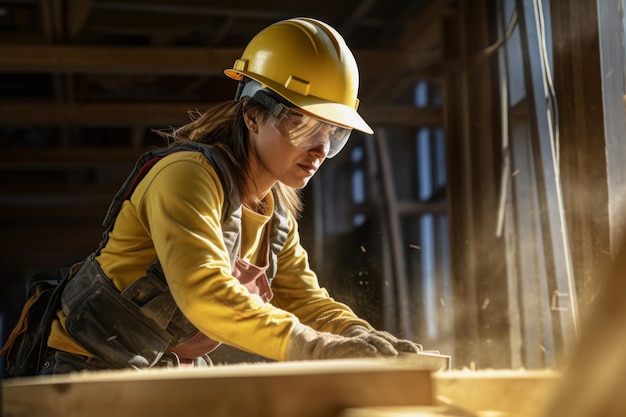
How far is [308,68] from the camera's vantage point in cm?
270

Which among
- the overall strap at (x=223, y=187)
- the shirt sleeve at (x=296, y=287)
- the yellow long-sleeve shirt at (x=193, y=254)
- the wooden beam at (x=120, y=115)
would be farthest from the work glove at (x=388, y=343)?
the wooden beam at (x=120, y=115)

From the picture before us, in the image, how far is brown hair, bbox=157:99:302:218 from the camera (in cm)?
256

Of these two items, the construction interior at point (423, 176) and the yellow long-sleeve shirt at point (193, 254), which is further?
the yellow long-sleeve shirt at point (193, 254)

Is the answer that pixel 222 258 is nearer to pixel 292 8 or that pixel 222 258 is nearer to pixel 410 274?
pixel 292 8

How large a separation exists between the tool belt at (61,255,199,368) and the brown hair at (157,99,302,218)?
16.2 inches

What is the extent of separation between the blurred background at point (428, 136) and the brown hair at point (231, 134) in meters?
1.00

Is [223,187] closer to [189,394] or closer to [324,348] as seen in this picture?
[324,348]

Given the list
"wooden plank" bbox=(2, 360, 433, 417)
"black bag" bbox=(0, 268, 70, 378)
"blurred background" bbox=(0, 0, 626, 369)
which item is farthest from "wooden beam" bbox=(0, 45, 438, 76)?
"wooden plank" bbox=(2, 360, 433, 417)

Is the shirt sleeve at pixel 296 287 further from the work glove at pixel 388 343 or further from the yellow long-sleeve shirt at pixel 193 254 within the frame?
the work glove at pixel 388 343

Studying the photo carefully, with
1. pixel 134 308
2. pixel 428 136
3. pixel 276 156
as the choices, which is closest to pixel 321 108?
pixel 276 156

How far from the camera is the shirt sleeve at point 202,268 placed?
2080 millimetres

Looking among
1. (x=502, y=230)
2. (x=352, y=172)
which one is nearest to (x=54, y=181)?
(x=352, y=172)

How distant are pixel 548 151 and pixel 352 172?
6.37m

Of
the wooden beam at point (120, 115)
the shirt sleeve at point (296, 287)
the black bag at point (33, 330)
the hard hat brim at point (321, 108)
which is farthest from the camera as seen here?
the wooden beam at point (120, 115)
